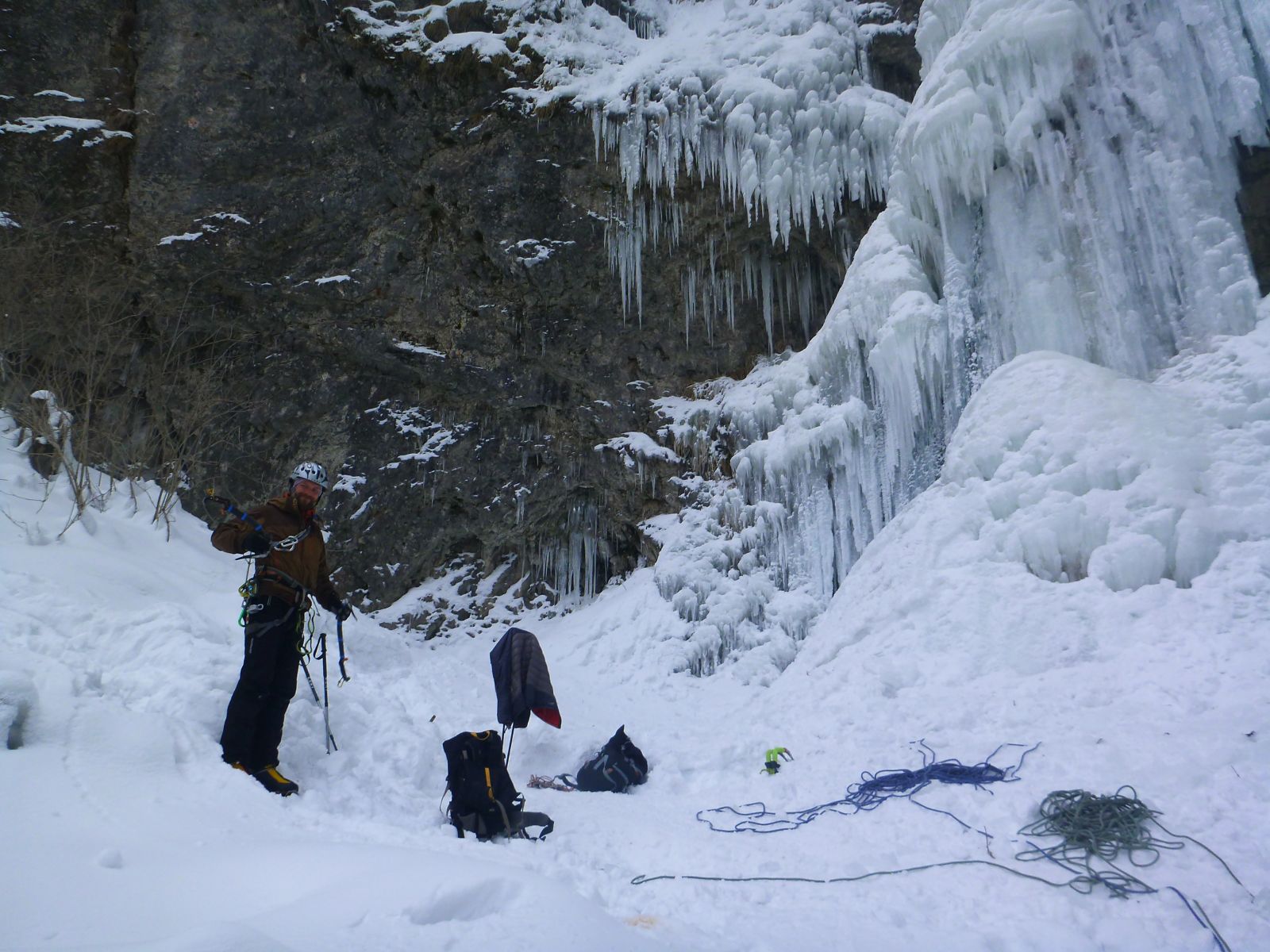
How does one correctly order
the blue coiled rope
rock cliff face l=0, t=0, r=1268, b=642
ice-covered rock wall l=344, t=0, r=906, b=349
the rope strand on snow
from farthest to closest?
rock cliff face l=0, t=0, r=1268, b=642
ice-covered rock wall l=344, t=0, r=906, b=349
the blue coiled rope
the rope strand on snow

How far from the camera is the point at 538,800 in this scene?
4562mm

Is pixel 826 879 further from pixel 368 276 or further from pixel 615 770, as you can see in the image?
pixel 368 276

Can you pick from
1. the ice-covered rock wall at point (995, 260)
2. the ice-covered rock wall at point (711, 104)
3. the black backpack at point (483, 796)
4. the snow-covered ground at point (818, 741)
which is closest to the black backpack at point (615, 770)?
the snow-covered ground at point (818, 741)

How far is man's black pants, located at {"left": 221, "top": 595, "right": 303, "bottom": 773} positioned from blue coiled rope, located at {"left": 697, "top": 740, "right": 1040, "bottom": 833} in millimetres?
2293

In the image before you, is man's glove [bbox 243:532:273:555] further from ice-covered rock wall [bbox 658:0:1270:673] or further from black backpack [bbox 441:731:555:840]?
ice-covered rock wall [bbox 658:0:1270:673]

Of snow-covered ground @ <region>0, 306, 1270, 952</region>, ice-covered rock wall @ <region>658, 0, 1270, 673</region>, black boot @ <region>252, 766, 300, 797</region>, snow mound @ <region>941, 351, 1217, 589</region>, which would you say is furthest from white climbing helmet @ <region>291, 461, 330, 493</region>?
ice-covered rock wall @ <region>658, 0, 1270, 673</region>

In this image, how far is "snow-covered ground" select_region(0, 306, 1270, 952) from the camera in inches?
81.9

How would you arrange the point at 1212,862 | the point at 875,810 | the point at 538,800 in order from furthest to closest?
the point at 538,800, the point at 875,810, the point at 1212,862

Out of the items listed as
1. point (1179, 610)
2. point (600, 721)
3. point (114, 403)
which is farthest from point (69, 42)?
point (1179, 610)

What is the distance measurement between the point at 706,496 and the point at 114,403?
29.6 feet

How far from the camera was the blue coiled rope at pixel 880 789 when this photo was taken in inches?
136

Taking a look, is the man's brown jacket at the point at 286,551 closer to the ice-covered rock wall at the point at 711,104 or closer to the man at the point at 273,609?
the man at the point at 273,609

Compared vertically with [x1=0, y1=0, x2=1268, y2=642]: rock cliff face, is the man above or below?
below

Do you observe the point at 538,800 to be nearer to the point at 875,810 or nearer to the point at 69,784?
the point at 875,810
